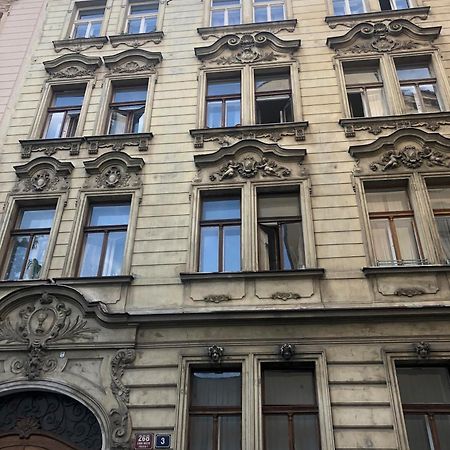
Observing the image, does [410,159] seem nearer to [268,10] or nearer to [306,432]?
[306,432]

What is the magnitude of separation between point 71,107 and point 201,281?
5.93 meters

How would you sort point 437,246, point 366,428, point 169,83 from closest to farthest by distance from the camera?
point 366,428 → point 437,246 → point 169,83

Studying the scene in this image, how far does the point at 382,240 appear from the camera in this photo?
8594 mm

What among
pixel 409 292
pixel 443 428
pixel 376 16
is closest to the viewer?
pixel 443 428

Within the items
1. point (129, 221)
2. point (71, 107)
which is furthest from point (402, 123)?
point (71, 107)

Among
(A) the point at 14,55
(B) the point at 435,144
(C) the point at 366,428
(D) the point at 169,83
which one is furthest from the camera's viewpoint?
(A) the point at 14,55

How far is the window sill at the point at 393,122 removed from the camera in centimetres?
962

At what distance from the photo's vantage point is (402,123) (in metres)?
9.67

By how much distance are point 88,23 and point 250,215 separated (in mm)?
8042

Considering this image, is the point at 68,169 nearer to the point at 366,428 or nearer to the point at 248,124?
the point at 248,124

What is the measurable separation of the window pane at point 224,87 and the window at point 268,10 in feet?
7.40

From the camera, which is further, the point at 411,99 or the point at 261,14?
the point at 261,14

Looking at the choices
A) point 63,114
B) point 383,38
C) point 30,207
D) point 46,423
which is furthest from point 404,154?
point 46,423

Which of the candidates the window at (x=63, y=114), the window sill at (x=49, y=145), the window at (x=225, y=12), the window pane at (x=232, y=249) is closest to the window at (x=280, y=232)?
the window pane at (x=232, y=249)
